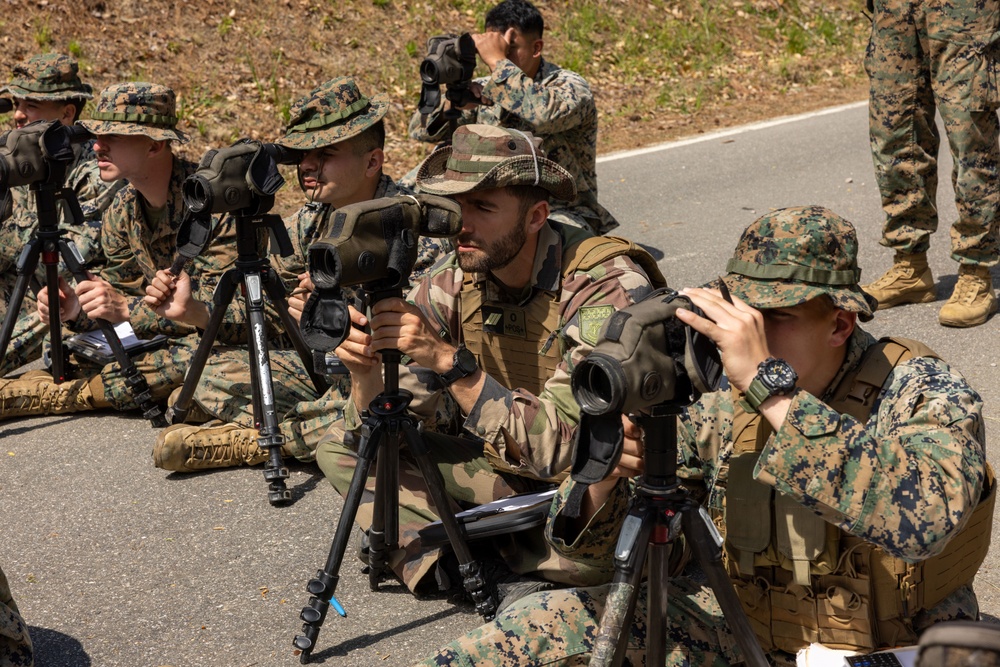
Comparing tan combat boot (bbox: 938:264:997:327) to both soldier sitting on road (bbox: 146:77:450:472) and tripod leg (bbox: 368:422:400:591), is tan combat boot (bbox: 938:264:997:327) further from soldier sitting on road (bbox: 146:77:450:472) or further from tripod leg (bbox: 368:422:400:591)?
tripod leg (bbox: 368:422:400:591)

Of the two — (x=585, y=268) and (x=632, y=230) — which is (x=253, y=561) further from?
(x=632, y=230)

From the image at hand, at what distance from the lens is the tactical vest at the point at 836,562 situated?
2.92 metres

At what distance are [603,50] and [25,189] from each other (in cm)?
764

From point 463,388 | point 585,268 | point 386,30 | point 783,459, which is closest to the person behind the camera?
point 783,459

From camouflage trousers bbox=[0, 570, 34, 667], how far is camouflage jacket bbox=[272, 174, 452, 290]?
93.7 inches

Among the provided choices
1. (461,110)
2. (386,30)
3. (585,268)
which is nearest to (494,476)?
(585,268)

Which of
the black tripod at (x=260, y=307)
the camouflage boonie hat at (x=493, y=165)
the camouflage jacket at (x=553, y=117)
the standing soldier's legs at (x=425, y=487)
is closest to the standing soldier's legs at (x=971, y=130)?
the camouflage jacket at (x=553, y=117)

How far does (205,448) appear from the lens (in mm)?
5145

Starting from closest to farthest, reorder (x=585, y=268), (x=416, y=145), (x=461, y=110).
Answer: (x=585, y=268), (x=461, y=110), (x=416, y=145)

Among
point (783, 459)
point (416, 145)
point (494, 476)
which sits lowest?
point (416, 145)

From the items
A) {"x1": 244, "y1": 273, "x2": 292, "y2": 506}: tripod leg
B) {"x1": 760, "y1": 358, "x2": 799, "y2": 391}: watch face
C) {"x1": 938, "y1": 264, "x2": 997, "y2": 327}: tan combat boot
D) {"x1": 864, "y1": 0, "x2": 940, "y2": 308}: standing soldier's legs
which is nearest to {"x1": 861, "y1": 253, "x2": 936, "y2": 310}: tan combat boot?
{"x1": 864, "y1": 0, "x2": 940, "y2": 308}: standing soldier's legs

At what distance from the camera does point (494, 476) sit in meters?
4.23

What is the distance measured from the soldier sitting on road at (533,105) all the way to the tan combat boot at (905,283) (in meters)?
1.52

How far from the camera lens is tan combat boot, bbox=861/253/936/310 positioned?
6609mm
